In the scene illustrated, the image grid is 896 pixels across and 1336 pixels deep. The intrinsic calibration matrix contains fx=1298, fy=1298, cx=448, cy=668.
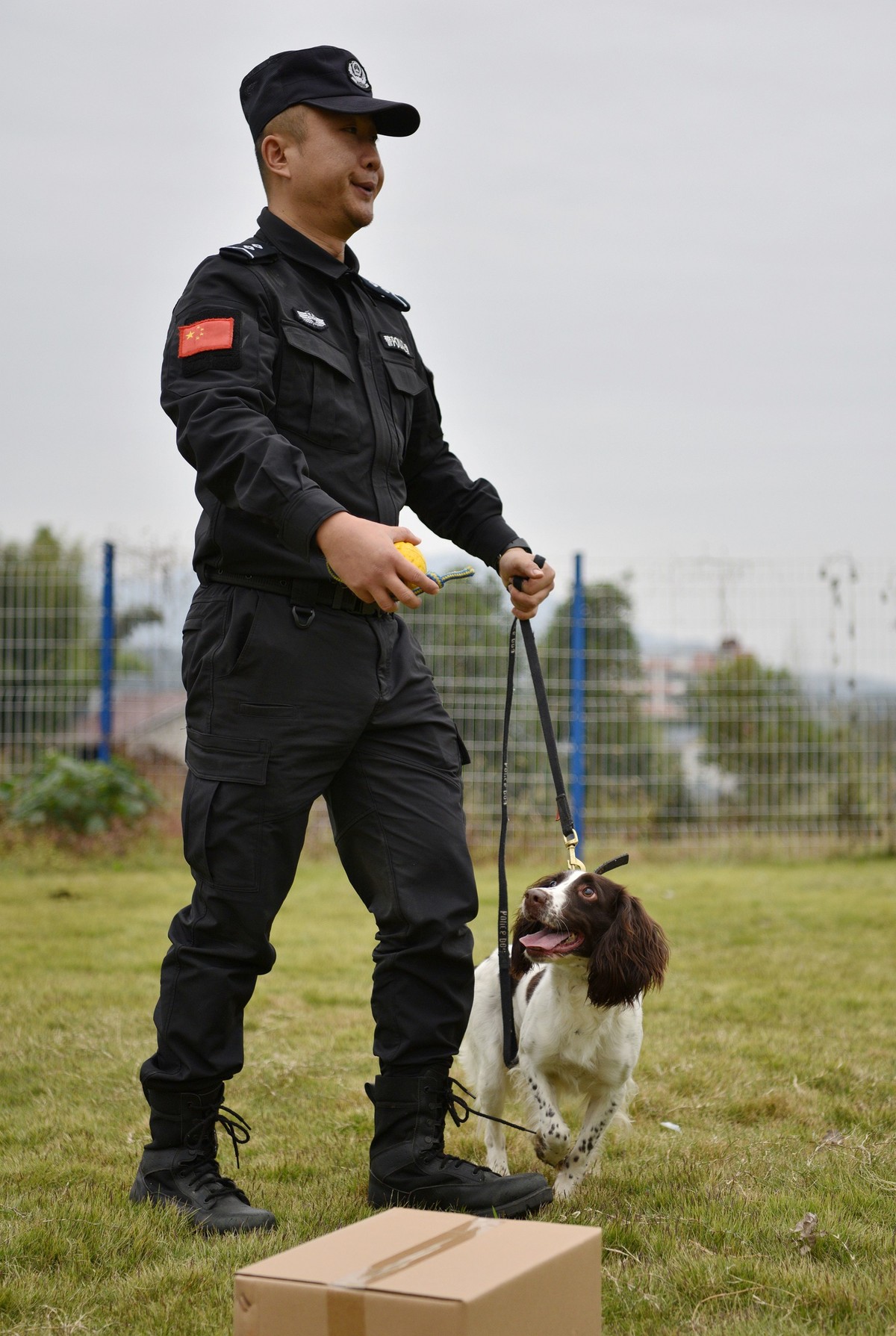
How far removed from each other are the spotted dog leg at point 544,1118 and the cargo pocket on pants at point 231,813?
1.11 meters

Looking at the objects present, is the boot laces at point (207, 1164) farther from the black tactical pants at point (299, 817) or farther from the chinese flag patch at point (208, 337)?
the chinese flag patch at point (208, 337)

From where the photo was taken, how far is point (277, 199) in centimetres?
279

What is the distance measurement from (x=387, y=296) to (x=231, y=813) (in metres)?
1.27

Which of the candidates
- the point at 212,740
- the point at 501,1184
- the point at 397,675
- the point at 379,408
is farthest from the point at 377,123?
the point at 501,1184

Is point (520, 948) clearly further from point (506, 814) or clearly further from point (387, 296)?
point (387, 296)

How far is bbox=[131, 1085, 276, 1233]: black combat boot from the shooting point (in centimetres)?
263

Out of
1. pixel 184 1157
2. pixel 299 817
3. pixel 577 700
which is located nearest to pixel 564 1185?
pixel 184 1157

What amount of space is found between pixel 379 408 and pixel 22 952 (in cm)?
395

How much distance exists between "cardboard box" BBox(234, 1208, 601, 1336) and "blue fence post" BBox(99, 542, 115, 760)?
25.1ft

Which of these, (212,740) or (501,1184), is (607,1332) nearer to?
(501,1184)

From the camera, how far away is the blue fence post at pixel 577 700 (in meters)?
9.17

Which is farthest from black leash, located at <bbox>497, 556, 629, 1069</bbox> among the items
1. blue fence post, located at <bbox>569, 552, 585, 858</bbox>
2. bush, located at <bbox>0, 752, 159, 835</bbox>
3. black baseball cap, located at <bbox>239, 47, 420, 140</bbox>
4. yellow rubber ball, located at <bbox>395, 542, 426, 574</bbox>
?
bush, located at <bbox>0, 752, 159, 835</bbox>

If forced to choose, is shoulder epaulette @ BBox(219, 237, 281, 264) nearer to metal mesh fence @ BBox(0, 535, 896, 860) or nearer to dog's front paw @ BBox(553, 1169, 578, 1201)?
dog's front paw @ BBox(553, 1169, 578, 1201)

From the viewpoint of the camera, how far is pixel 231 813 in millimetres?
2562
